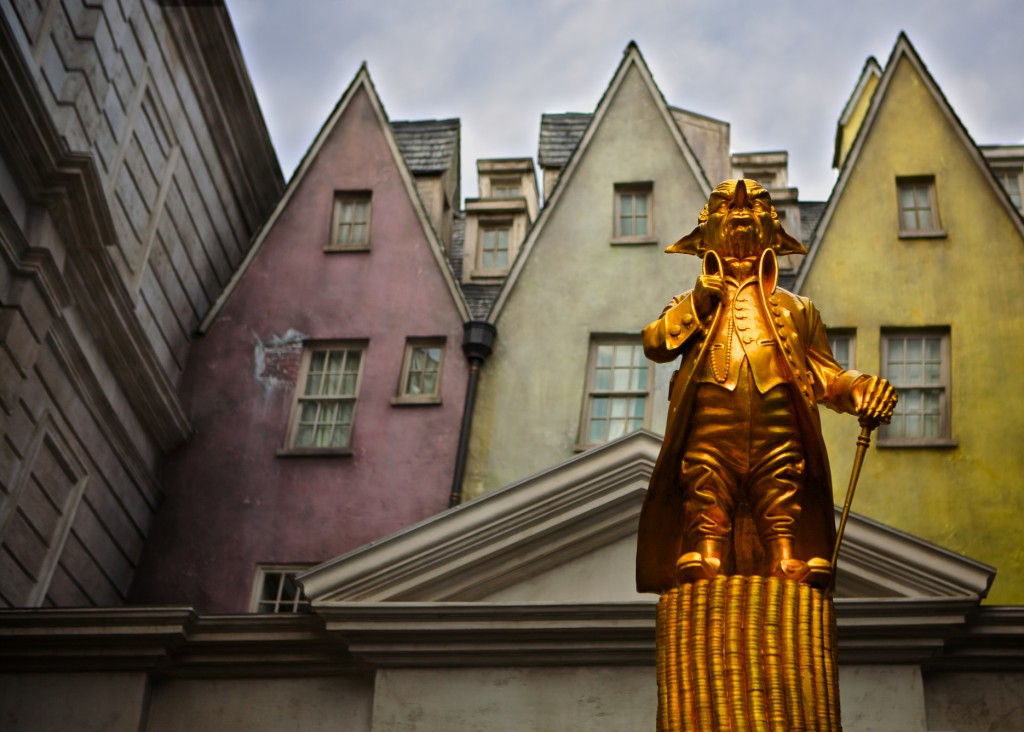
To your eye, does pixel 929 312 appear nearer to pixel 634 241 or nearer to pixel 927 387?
pixel 927 387

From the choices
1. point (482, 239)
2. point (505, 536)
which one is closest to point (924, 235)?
point (482, 239)

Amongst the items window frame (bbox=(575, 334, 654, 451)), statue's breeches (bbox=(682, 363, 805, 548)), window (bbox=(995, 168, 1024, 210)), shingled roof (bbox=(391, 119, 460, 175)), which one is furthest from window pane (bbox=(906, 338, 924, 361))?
statue's breeches (bbox=(682, 363, 805, 548))

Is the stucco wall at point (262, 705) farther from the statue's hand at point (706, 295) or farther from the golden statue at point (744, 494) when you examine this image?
the statue's hand at point (706, 295)

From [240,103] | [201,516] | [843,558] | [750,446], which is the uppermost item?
[240,103]

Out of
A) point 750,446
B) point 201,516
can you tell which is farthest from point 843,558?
point 201,516

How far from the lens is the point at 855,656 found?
45.1 feet

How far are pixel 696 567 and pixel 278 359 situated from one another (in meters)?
15.2

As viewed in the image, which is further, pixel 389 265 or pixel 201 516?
pixel 389 265

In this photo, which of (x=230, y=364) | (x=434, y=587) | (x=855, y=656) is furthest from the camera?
(x=230, y=364)

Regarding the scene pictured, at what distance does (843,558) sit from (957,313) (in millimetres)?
7436

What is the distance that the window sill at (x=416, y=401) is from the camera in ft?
68.5

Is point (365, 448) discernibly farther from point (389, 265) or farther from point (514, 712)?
point (514, 712)

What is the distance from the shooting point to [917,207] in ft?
71.7

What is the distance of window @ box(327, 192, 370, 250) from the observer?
2298 cm
